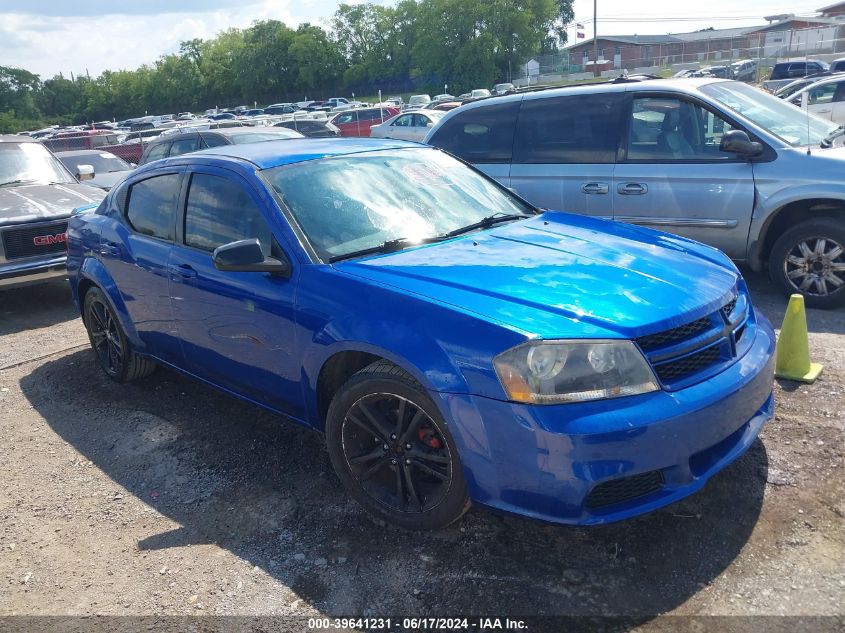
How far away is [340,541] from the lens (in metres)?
3.18

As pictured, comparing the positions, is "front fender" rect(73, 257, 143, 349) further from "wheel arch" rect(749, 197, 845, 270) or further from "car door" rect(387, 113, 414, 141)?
"car door" rect(387, 113, 414, 141)

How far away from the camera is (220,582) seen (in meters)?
2.97

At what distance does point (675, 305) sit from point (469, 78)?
3033 inches

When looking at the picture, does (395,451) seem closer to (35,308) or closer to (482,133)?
(482,133)

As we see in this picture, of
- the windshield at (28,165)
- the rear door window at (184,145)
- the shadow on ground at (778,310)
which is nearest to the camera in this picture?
the shadow on ground at (778,310)

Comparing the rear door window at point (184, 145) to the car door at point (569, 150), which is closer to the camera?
the car door at point (569, 150)

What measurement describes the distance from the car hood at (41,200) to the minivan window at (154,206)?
A: 3.27m

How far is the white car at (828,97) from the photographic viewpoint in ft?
48.3

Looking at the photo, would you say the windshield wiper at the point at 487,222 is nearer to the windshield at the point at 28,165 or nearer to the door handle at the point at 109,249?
the door handle at the point at 109,249

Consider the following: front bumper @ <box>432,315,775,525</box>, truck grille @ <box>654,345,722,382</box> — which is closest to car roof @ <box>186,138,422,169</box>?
front bumper @ <box>432,315,775,525</box>

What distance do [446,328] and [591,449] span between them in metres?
0.71

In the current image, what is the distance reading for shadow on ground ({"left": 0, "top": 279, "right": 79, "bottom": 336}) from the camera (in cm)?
721

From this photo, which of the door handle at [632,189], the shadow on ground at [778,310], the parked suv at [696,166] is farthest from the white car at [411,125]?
the shadow on ground at [778,310]

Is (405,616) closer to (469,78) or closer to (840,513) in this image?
(840,513)
